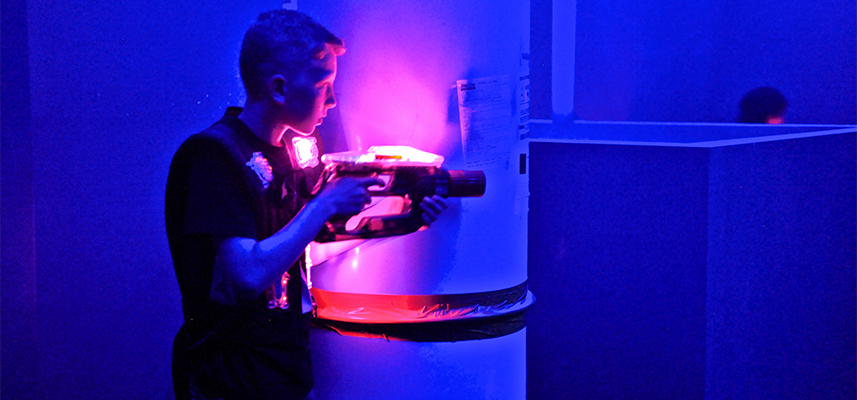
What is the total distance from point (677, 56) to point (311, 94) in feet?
18.0

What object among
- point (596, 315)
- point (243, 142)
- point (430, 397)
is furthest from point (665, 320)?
point (243, 142)

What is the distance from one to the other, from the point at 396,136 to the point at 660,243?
1198 millimetres

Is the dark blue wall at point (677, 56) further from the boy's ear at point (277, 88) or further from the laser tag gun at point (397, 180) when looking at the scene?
the boy's ear at point (277, 88)

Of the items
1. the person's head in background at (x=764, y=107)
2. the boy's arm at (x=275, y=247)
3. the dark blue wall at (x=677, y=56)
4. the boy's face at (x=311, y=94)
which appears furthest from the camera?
the dark blue wall at (x=677, y=56)

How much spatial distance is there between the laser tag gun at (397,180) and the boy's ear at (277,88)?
0.51ft

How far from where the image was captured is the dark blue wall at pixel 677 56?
18.5 ft

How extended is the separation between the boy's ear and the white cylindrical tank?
0.24 meters

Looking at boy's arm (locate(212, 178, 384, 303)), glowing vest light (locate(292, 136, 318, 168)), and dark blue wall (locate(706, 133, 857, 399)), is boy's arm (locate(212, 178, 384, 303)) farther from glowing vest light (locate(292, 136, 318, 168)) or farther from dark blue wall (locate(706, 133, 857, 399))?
dark blue wall (locate(706, 133, 857, 399))

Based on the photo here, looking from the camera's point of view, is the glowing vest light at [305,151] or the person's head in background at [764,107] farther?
the person's head in background at [764,107]

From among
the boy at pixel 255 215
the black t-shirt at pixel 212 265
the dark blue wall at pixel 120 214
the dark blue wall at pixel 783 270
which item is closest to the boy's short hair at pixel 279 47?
the boy at pixel 255 215

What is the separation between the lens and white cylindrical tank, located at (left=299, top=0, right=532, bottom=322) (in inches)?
57.0

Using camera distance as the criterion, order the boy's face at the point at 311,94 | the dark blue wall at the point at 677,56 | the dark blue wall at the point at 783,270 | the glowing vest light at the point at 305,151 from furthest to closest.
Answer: the dark blue wall at the point at 677,56, the dark blue wall at the point at 783,270, the glowing vest light at the point at 305,151, the boy's face at the point at 311,94

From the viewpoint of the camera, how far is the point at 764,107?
468 cm

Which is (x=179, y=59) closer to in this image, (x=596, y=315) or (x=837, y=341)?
(x=596, y=315)
